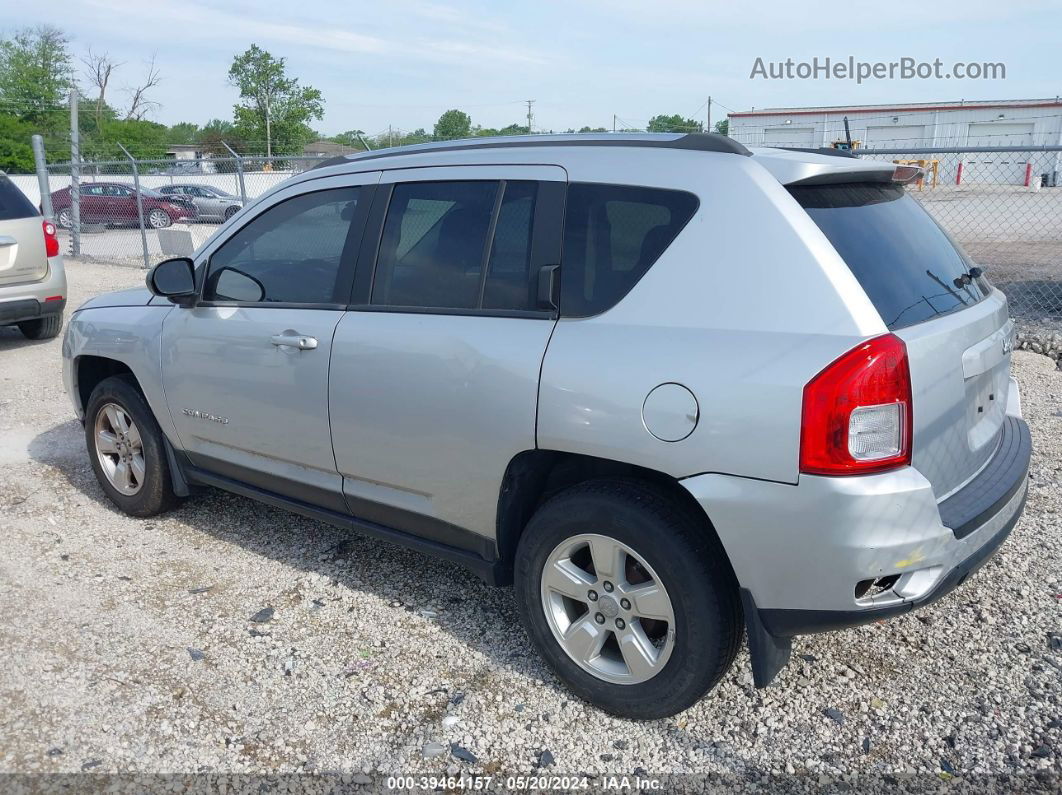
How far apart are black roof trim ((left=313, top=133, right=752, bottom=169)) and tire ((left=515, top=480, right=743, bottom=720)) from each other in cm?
109

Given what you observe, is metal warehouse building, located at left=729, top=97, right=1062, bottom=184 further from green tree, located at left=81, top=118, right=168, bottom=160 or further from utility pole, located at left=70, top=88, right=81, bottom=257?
utility pole, located at left=70, top=88, right=81, bottom=257

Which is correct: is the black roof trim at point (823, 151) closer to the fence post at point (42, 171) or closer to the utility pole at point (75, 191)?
the fence post at point (42, 171)

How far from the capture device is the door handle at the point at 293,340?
3508 mm

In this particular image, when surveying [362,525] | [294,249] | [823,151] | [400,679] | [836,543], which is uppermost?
[823,151]

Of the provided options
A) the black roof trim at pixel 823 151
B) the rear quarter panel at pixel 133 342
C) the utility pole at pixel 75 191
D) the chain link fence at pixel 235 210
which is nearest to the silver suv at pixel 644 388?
the black roof trim at pixel 823 151

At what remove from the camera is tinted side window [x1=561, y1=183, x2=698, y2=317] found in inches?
107

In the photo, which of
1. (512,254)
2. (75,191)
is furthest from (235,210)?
(512,254)

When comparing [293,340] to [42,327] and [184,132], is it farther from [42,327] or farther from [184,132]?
[184,132]

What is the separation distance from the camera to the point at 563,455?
289 centimetres

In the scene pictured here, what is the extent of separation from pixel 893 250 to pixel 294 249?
8.03ft

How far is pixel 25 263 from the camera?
8.37 m

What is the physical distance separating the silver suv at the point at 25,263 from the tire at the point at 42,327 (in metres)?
0.47

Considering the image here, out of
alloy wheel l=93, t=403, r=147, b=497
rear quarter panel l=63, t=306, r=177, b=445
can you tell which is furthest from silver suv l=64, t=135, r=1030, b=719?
alloy wheel l=93, t=403, r=147, b=497

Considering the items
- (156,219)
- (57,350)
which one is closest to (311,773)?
(57,350)
